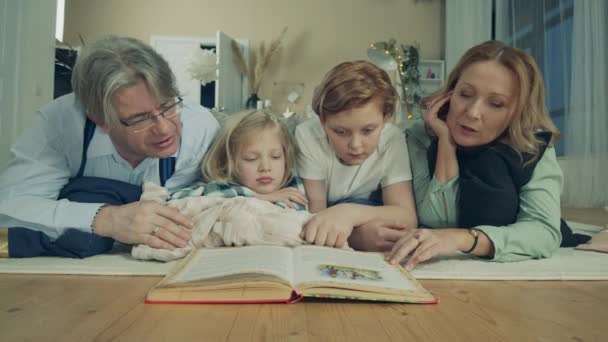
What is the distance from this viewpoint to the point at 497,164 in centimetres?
148

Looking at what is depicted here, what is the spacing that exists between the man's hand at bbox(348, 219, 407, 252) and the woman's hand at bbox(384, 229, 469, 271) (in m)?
0.18

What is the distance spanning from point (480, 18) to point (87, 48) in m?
4.38

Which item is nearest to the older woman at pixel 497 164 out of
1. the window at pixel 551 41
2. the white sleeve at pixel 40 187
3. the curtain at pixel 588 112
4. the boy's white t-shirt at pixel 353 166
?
the boy's white t-shirt at pixel 353 166

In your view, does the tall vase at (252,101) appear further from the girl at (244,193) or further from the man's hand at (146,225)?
the man's hand at (146,225)

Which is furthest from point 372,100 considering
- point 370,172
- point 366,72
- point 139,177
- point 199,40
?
point 199,40

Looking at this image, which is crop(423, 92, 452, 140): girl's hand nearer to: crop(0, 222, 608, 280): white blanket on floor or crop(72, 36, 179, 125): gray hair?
crop(0, 222, 608, 280): white blanket on floor

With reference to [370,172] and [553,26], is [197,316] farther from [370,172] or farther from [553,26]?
[553,26]

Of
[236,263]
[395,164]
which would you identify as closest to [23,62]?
[395,164]

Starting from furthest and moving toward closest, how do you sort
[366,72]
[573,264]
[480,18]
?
1. [480,18]
2. [366,72]
3. [573,264]

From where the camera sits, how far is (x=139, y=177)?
1644mm

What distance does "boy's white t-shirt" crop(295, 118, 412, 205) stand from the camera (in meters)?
1.65

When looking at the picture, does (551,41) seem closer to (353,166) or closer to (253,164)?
(353,166)

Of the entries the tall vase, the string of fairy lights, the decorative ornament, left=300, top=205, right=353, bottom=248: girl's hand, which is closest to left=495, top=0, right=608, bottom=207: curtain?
the string of fairy lights

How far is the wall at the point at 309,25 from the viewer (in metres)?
5.57
